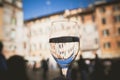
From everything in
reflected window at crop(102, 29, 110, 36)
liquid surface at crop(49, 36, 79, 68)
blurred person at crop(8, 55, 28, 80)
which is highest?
reflected window at crop(102, 29, 110, 36)

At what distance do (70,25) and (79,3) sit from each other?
981 centimetres

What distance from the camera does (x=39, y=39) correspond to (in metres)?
11.4

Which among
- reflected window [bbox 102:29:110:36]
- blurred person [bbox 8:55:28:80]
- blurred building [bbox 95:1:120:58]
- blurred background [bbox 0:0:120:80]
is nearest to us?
blurred person [bbox 8:55:28:80]

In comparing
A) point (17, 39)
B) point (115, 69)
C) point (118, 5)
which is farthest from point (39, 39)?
point (115, 69)

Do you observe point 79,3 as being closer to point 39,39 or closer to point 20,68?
point 39,39

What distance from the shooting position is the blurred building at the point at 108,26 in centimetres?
1181

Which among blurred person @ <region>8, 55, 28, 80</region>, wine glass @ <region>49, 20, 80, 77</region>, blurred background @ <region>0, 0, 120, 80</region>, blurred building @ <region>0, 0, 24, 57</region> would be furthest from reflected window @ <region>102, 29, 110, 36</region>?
Result: wine glass @ <region>49, 20, 80, 77</region>

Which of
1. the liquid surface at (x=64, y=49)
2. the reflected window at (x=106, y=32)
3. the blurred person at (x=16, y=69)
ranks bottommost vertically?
the blurred person at (x=16, y=69)

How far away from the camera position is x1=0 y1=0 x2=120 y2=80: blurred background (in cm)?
1008

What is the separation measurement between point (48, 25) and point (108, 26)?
3618 mm

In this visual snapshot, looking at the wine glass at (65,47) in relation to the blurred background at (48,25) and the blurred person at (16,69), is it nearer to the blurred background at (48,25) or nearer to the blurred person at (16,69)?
the blurred person at (16,69)

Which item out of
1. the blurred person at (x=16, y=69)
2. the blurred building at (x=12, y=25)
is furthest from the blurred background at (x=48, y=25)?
the blurred person at (x=16, y=69)

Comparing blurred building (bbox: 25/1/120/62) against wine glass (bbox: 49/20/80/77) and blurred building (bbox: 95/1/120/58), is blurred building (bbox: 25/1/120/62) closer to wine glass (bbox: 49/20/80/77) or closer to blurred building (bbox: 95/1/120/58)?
blurred building (bbox: 95/1/120/58)

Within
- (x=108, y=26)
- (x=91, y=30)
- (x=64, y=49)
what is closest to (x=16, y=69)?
(x=64, y=49)
